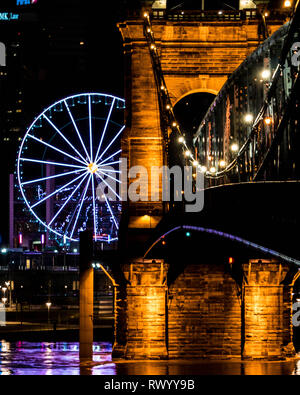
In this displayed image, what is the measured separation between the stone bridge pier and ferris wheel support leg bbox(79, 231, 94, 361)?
127 cm

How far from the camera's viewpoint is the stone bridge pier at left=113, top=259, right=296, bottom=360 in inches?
1264

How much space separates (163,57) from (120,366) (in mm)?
10682

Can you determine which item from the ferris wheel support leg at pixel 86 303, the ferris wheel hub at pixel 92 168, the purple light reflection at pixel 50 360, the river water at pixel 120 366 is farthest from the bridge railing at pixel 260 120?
the ferris wheel hub at pixel 92 168

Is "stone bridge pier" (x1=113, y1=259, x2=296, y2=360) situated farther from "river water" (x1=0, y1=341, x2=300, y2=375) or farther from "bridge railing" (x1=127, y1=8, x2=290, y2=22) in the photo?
"bridge railing" (x1=127, y1=8, x2=290, y2=22)

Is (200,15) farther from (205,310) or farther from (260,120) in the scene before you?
(260,120)

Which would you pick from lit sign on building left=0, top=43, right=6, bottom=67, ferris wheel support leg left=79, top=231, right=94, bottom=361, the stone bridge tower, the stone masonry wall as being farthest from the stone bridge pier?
lit sign on building left=0, top=43, right=6, bottom=67

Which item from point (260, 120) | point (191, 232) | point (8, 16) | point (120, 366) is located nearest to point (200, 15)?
point (191, 232)

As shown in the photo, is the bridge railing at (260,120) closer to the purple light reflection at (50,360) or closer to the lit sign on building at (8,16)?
the purple light reflection at (50,360)

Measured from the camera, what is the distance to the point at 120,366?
30.9 metres

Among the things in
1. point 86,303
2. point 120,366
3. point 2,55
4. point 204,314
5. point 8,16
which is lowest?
point 120,366

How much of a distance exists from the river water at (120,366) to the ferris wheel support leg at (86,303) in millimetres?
461

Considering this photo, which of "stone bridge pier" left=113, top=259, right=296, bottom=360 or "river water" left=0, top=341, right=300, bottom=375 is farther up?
"stone bridge pier" left=113, top=259, right=296, bottom=360

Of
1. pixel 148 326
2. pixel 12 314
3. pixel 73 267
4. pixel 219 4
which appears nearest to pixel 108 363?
pixel 148 326

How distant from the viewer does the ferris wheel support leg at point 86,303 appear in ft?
110
